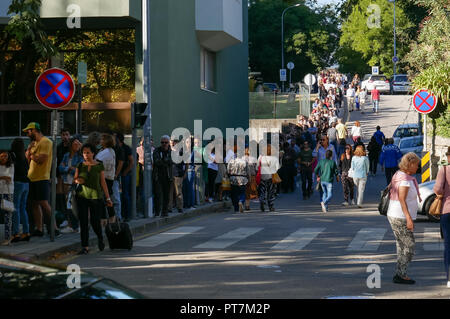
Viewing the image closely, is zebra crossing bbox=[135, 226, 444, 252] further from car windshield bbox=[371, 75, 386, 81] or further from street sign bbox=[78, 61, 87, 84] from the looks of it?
car windshield bbox=[371, 75, 386, 81]

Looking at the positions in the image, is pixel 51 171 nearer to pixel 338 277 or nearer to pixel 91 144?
pixel 91 144

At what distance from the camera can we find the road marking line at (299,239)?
13211mm

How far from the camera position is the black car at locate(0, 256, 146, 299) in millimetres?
3277

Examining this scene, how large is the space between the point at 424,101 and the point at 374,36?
55559 millimetres

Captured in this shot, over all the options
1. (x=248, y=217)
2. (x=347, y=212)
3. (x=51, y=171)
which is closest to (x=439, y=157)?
(x=347, y=212)

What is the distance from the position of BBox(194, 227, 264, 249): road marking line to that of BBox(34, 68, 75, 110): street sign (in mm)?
3270

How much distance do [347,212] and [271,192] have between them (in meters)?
2.02

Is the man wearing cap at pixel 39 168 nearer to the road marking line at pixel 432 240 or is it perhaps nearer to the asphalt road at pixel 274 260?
the asphalt road at pixel 274 260

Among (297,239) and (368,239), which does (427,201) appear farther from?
(297,239)

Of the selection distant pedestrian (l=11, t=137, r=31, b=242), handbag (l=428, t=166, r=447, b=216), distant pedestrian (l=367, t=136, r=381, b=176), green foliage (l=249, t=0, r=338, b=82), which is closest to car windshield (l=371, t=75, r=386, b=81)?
green foliage (l=249, t=0, r=338, b=82)

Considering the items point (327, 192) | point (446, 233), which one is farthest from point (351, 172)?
point (446, 233)

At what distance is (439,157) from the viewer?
81.4 ft

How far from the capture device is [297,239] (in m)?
14.2

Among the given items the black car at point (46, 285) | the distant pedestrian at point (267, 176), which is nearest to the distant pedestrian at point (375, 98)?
the distant pedestrian at point (267, 176)
